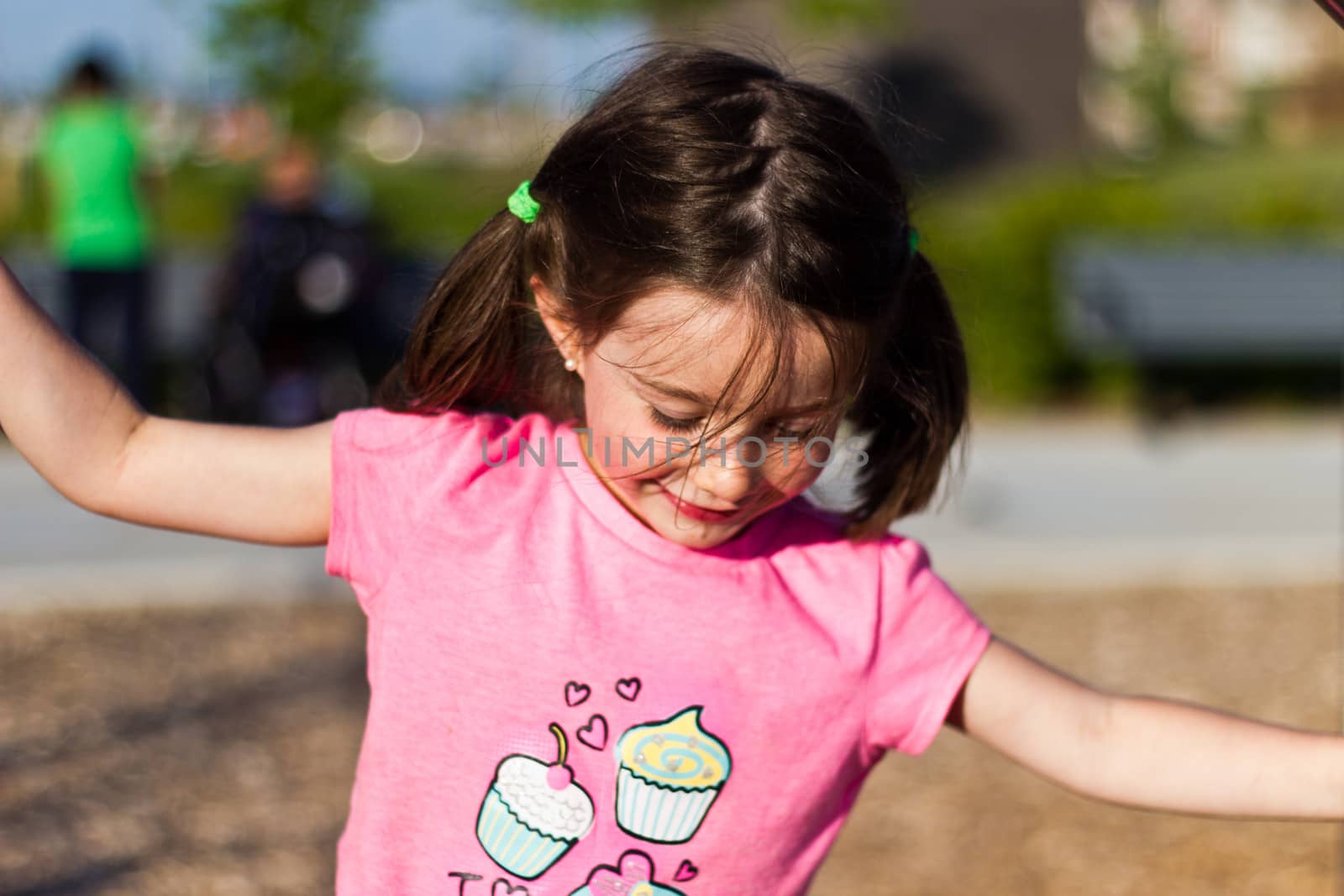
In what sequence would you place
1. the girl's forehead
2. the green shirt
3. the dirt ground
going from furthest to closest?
the green shirt → the dirt ground → the girl's forehead

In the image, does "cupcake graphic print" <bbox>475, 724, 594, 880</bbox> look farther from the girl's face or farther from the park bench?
the park bench

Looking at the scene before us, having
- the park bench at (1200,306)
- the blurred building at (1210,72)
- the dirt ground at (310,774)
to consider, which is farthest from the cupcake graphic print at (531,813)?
the blurred building at (1210,72)

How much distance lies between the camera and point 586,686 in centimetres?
150

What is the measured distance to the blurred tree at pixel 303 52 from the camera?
451 inches

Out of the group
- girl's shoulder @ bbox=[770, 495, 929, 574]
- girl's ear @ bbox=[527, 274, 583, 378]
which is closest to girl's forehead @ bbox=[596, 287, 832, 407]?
girl's ear @ bbox=[527, 274, 583, 378]

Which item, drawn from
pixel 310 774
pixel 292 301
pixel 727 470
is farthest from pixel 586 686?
pixel 292 301

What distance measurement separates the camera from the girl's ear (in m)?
1.54

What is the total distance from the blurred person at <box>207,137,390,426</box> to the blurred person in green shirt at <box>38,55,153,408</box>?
494mm

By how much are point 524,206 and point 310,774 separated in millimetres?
2802

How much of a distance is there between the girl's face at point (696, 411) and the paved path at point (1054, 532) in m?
3.81

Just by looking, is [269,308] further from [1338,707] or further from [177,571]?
[1338,707]

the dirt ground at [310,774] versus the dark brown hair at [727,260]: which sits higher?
the dark brown hair at [727,260]

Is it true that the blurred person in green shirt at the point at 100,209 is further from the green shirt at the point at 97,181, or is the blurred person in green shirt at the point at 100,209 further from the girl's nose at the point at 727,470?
the girl's nose at the point at 727,470

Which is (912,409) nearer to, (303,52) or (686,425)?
(686,425)
